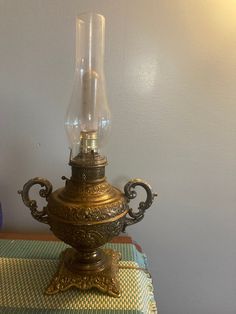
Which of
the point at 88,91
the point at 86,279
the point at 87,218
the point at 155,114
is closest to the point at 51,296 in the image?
the point at 86,279

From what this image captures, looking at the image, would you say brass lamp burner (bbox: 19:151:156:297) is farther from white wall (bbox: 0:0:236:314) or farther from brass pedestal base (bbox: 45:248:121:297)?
white wall (bbox: 0:0:236:314)

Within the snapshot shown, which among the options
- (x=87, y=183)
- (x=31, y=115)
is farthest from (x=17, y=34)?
(x=87, y=183)

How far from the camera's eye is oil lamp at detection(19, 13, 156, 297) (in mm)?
598

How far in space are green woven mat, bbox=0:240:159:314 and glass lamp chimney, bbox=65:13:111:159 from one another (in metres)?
0.30

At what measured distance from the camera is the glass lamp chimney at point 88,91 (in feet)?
2.17

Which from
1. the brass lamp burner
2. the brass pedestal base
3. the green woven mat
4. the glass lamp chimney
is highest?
the glass lamp chimney

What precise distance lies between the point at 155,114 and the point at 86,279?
52 cm

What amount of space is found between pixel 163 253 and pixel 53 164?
48 centimetres

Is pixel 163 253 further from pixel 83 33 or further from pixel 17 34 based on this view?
pixel 17 34

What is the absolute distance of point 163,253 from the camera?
3.31 ft

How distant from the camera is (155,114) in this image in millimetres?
909

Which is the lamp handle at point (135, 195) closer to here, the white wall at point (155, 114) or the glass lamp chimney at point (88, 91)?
the glass lamp chimney at point (88, 91)

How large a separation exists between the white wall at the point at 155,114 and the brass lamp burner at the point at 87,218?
0.30 m

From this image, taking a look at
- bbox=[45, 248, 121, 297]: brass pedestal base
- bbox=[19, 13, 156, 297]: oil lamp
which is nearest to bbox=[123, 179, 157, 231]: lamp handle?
bbox=[19, 13, 156, 297]: oil lamp
